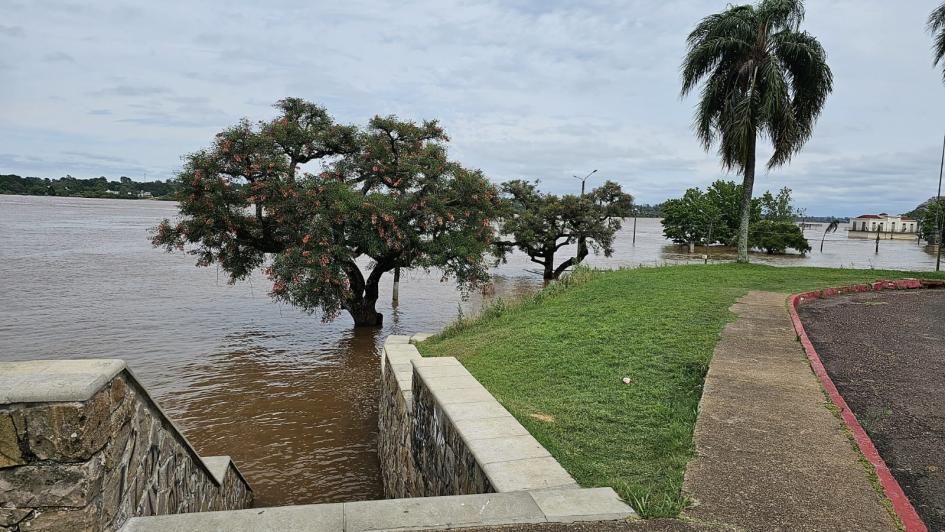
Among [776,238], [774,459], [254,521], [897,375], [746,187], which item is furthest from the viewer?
[776,238]

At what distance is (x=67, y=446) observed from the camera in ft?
9.57

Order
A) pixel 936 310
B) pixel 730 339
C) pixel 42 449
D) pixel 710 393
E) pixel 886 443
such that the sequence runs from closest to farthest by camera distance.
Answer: pixel 42 449, pixel 886 443, pixel 710 393, pixel 730 339, pixel 936 310

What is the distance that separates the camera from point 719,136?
67.6 ft

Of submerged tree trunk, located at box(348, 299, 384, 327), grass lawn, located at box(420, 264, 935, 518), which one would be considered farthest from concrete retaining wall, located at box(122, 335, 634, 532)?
submerged tree trunk, located at box(348, 299, 384, 327)

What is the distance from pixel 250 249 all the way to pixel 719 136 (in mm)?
15457

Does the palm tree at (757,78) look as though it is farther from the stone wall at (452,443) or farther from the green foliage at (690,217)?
the green foliage at (690,217)

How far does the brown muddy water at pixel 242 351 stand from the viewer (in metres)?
9.07

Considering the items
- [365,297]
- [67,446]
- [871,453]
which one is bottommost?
[365,297]

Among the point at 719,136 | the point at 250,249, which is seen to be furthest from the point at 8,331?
the point at 719,136

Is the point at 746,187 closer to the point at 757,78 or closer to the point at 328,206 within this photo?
the point at 757,78

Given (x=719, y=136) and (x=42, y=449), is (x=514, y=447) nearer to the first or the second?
(x=42, y=449)

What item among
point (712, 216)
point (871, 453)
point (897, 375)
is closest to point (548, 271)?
point (897, 375)

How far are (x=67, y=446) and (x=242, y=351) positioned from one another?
1342 cm

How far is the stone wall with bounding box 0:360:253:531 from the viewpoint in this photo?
2857mm
